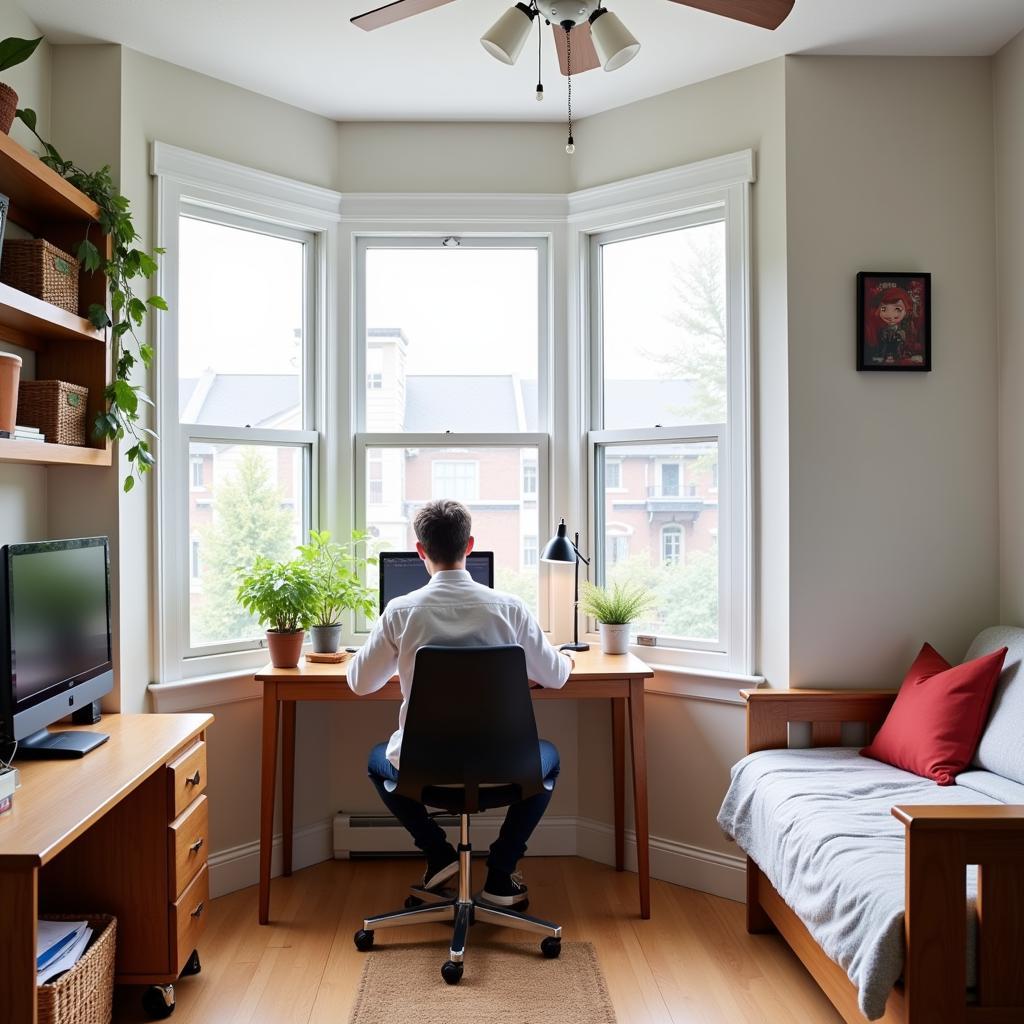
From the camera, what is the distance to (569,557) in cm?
315

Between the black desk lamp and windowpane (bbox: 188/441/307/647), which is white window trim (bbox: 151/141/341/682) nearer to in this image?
windowpane (bbox: 188/441/307/647)

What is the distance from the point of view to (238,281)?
3244mm

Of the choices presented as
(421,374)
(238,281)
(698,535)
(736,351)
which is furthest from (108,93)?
(698,535)

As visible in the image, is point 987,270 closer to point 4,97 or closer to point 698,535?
point 698,535

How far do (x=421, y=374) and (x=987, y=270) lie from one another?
6.67 ft

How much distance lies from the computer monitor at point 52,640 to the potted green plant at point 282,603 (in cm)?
53

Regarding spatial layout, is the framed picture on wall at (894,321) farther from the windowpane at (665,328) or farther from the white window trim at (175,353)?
the white window trim at (175,353)

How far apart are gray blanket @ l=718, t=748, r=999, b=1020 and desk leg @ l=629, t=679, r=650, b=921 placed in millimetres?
290

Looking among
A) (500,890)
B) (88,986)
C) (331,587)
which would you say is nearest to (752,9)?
(331,587)

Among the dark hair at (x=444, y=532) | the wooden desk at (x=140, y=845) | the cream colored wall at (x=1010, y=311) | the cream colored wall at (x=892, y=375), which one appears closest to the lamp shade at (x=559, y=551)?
the dark hair at (x=444, y=532)

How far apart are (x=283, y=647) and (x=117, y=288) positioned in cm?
124

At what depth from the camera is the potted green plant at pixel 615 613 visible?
3.12m

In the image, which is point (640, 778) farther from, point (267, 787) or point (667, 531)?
point (267, 787)

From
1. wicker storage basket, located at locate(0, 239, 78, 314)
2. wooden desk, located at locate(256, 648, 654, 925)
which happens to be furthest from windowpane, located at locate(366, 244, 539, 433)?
wicker storage basket, located at locate(0, 239, 78, 314)
